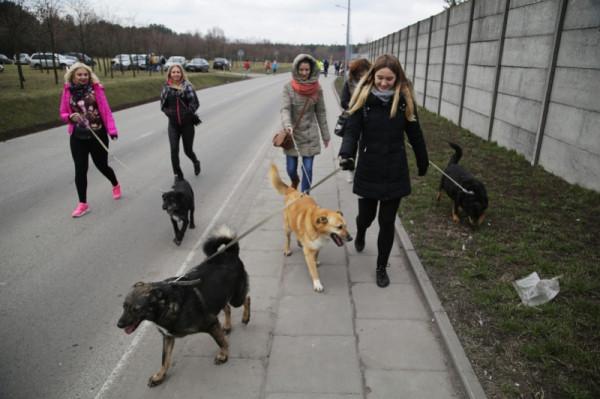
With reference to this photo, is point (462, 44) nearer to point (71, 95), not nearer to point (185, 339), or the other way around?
point (71, 95)

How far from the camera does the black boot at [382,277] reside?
14.9ft

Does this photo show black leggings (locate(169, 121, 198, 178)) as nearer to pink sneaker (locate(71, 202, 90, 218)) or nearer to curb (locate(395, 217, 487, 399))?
pink sneaker (locate(71, 202, 90, 218))

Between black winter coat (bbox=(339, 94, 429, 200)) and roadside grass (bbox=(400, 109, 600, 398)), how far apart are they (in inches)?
48.3

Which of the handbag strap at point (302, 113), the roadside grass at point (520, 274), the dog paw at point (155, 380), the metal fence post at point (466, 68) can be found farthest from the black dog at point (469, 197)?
the metal fence post at point (466, 68)

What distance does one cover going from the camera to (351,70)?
269 inches

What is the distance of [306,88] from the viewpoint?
570 cm

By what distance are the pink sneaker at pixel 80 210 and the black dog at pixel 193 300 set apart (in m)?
4.08

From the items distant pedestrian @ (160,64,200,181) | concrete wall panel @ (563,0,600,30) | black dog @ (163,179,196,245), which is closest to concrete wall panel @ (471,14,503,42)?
concrete wall panel @ (563,0,600,30)

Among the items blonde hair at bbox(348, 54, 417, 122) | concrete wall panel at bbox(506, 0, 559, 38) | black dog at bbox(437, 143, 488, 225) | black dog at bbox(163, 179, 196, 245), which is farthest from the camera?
concrete wall panel at bbox(506, 0, 559, 38)

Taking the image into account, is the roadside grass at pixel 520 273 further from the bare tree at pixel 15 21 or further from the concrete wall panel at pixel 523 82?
the bare tree at pixel 15 21

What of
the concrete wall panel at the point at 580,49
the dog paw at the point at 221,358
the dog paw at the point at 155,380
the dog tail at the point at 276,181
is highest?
the concrete wall panel at the point at 580,49

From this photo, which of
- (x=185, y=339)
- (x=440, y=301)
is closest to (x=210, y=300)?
(x=185, y=339)

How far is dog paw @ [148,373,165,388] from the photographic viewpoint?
10.4ft

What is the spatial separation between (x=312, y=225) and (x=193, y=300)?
1687 millimetres
